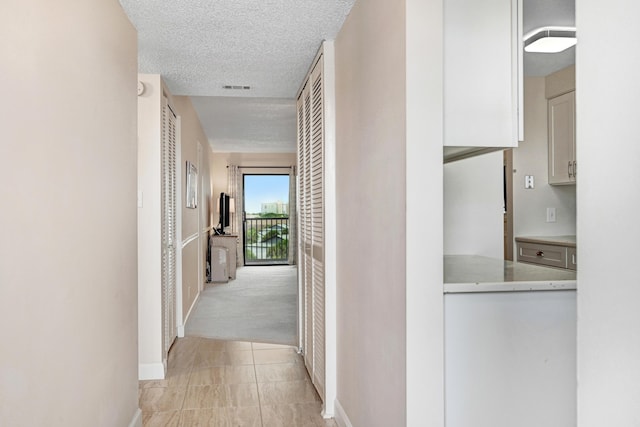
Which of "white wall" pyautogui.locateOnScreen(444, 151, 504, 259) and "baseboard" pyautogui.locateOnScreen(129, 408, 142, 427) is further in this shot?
"white wall" pyautogui.locateOnScreen(444, 151, 504, 259)

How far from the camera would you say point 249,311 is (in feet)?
20.3

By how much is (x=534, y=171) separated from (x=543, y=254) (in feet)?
2.75

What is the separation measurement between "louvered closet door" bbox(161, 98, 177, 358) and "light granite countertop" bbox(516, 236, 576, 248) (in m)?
2.99

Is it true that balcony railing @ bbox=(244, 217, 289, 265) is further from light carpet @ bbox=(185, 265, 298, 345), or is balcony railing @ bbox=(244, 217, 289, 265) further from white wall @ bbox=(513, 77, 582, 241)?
white wall @ bbox=(513, 77, 582, 241)

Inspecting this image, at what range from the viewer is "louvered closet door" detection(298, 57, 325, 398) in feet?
10.5

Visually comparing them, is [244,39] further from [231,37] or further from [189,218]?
[189,218]

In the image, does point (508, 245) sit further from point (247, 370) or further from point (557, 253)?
point (247, 370)

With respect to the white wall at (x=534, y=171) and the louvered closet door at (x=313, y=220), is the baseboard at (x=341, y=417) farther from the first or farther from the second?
the white wall at (x=534, y=171)

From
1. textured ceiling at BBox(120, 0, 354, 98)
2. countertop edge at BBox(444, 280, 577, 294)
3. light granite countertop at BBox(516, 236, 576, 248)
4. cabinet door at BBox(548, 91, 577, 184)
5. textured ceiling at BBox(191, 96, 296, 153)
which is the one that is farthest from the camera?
textured ceiling at BBox(191, 96, 296, 153)

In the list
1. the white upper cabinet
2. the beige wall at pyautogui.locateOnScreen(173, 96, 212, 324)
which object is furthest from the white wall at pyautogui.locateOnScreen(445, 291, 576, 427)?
the beige wall at pyautogui.locateOnScreen(173, 96, 212, 324)

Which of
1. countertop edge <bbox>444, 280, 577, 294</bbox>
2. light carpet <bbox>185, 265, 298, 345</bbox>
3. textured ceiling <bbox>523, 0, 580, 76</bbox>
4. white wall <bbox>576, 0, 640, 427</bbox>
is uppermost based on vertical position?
textured ceiling <bbox>523, 0, 580, 76</bbox>

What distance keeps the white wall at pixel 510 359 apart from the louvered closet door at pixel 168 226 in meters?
2.72

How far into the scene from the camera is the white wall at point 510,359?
178cm

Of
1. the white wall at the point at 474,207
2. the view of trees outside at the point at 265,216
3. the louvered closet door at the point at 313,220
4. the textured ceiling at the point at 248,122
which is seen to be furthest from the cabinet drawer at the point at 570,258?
the view of trees outside at the point at 265,216
